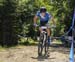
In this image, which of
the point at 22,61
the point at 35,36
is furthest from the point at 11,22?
the point at 22,61

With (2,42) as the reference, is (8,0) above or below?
above

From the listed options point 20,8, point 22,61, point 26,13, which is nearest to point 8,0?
point 20,8

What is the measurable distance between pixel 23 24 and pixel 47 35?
19.0ft

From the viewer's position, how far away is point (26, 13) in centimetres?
1753

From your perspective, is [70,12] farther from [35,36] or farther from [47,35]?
Result: [47,35]

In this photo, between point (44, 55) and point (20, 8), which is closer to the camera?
point (44, 55)

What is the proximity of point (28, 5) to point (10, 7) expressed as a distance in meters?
2.94

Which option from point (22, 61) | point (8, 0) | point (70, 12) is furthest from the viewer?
point (70, 12)

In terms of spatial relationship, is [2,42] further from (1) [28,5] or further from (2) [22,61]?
(2) [22,61]

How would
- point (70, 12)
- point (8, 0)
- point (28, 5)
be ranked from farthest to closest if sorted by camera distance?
point (70, 12) → point (28, 5) → point (8, 0)

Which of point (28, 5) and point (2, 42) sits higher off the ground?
point (28, 5)

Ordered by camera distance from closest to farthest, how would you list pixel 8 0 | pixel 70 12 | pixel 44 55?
pixel 44 55
pixel 8 0
pixel 70 12

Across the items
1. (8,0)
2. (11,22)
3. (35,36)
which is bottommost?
(35,36)

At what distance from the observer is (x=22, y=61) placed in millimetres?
10156
